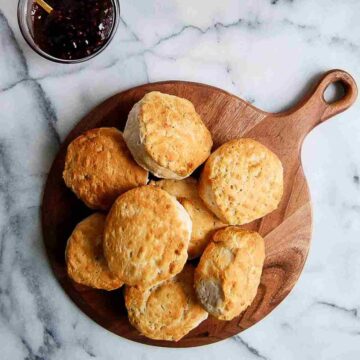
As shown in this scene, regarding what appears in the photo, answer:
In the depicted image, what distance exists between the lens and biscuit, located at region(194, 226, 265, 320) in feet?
6.42

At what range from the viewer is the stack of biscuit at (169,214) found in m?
1.93

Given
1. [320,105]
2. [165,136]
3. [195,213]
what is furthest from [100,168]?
[320,105]

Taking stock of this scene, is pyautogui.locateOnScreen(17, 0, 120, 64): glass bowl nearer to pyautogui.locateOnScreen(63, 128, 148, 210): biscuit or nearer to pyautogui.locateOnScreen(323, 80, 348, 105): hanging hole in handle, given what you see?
pyautogui.locateOnScreen(63, 128, 148, 210): biscuit

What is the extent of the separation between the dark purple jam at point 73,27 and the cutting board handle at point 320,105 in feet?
2.14

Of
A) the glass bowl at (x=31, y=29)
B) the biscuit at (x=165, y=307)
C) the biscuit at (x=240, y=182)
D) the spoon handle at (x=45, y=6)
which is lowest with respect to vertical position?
the biscuit at (x=165, y=307)

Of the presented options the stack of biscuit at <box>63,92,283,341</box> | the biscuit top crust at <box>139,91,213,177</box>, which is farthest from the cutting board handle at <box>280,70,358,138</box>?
the biscuit top crust at <box>139,91,213,177</box>

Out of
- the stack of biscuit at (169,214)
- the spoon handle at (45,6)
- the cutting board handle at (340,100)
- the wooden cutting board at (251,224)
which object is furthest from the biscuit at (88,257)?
the cutting board handle at (340,100)

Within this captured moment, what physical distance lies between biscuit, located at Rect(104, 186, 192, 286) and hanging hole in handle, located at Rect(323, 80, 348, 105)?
0.70 meters

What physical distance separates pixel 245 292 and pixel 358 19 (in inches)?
40.2

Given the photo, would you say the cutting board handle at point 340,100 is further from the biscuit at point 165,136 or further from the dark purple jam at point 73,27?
the dark purple jam at point 73,27

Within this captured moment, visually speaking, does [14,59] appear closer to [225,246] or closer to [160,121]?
[160,121]

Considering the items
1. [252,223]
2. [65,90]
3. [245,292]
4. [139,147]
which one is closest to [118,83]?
[65,90]

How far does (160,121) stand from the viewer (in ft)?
6.33

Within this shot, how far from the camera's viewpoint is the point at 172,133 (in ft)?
6.35
